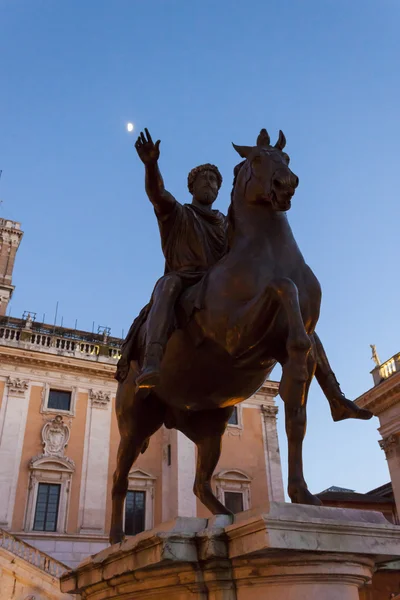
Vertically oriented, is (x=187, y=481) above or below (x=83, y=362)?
below

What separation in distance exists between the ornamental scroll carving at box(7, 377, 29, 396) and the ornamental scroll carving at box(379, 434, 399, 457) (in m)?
15.7

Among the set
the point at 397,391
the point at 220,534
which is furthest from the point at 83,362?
the point at 220,534

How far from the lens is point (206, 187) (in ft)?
15.5

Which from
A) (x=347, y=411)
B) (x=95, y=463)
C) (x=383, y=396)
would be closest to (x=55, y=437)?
(x=95, y=463)

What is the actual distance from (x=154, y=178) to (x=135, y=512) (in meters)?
21.4

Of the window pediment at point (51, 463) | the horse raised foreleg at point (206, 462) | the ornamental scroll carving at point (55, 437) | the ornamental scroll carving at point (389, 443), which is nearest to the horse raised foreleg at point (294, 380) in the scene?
the horse raised foreleg at point (206, 462)

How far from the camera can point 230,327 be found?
3.38 meters

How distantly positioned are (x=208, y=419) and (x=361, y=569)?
197cm

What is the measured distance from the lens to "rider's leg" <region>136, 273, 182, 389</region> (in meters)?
3.38

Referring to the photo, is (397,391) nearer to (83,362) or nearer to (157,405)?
(83,362)

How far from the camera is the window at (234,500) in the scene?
24250mm

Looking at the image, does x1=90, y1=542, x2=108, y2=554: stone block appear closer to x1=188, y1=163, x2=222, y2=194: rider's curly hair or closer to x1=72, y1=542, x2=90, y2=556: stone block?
x1=72, y1=542, x2=90, y2=556: stone block

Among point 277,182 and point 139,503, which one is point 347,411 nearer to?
point 277,182

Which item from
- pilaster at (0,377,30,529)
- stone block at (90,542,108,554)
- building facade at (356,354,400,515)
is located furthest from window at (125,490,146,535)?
building facade at (356,354,400,515)
